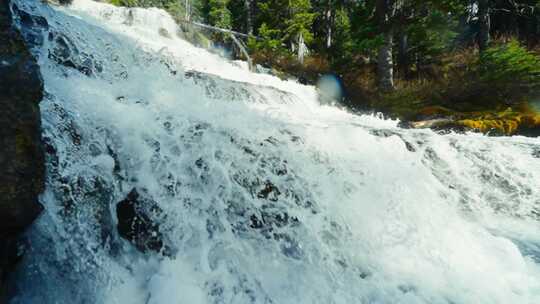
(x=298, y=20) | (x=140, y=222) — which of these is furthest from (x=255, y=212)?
(x=298, y=20)

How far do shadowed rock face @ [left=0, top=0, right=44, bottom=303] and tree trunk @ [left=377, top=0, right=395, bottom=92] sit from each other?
12.3 meters

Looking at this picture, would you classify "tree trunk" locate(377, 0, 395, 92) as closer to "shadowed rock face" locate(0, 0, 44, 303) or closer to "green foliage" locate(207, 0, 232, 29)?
"shadowed rock face" locate(0, 0, 44, 303)

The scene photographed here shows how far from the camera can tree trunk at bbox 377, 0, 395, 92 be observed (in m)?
12.6

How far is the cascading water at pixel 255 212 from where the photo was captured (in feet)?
9.76

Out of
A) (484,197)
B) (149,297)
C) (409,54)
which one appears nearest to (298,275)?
(149,297)

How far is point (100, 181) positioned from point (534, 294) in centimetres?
456

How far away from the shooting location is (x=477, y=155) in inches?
246

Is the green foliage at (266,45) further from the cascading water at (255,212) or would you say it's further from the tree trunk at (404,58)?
the cascading water at (255,212)

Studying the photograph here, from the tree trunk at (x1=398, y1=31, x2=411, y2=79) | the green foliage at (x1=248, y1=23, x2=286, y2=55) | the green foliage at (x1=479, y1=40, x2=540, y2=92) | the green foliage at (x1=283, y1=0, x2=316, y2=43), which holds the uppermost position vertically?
the green foliage at (x1=283, y1=0, x2=316, y2=43)

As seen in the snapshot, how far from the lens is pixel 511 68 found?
982 centimetres

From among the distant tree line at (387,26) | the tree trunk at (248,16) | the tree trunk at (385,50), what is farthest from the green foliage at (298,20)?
the tree trunk at (385,50)

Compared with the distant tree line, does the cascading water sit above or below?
below

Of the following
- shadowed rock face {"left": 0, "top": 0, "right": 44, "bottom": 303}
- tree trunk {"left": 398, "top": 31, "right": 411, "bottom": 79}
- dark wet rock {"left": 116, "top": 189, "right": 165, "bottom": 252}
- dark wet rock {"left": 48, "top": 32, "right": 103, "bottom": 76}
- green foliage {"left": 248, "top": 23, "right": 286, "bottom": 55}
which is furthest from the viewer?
green foliage {"left": 248, "top": 23, "right": 286, "bottom": 55}

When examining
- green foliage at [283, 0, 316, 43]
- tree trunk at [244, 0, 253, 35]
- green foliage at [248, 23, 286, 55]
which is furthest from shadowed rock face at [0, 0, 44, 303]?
tree trunk at [244, 0, 253, 35]
